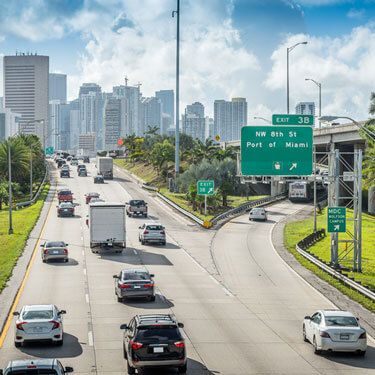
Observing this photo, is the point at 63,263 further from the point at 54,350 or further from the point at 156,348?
the point at 156,348

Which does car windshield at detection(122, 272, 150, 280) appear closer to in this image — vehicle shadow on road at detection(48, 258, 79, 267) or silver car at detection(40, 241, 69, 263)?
vehicle shadow on road at detection(48, 258, 79, 267)

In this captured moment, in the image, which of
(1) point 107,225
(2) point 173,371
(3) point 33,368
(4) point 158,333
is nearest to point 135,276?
(2) point 173,371

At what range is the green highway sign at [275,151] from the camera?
148 feet

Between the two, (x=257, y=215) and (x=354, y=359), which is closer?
(x=354, y=359)

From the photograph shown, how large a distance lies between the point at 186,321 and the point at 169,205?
214 ft

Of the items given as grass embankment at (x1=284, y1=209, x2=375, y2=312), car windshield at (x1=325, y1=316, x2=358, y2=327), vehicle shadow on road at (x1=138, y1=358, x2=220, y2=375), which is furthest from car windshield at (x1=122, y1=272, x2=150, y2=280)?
vehicle shadow on road at (x1=138, y1=358, x2=220, y2=375)

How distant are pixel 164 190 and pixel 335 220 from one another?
7348 centimetres

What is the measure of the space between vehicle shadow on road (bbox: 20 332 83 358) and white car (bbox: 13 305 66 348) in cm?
27

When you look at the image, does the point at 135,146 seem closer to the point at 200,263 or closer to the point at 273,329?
the point at 200,263

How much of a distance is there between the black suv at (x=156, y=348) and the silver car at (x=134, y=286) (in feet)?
41.7

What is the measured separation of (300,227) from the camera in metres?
75.9

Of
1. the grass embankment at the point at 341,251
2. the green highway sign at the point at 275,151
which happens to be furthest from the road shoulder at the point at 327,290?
the green highway sign at the point at 275,151

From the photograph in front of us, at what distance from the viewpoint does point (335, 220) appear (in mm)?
48469

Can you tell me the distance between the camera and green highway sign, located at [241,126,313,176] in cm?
4525
